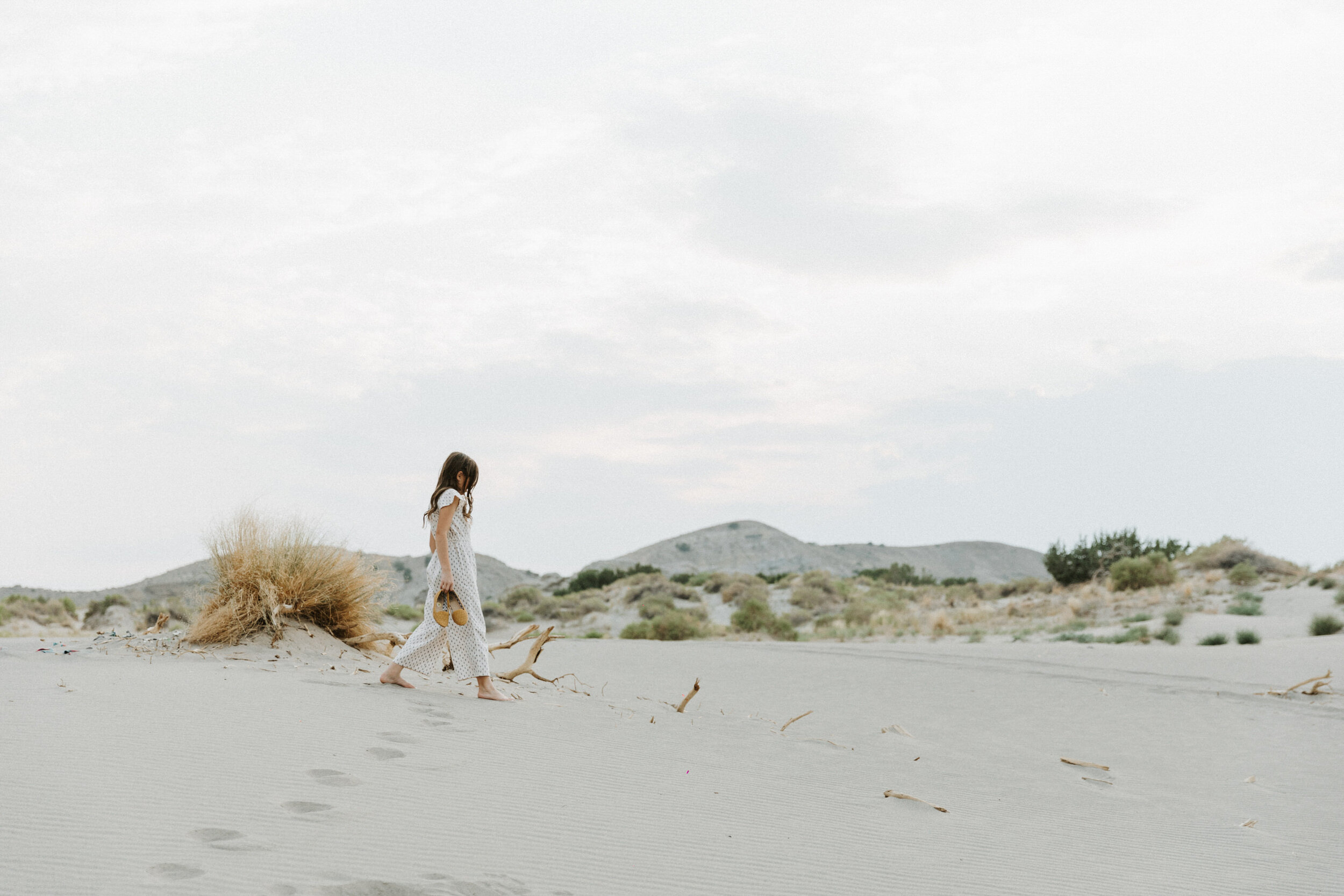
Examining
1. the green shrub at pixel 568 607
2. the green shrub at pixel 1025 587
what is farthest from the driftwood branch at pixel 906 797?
the green shrub at pixel 1025 587

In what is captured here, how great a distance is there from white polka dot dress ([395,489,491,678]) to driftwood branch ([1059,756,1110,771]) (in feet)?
15.6

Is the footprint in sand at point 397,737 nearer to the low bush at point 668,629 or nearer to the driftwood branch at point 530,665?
the driftwood branch at point 530,665

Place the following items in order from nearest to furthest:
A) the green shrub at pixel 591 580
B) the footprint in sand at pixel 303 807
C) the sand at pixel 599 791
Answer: the sand at pixel 599 791
the footprint in sand at pixel 303 807
the green shrub at pixel 591 580

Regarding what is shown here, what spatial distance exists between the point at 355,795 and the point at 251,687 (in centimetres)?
293

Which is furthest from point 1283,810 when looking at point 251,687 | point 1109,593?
point 1109,593

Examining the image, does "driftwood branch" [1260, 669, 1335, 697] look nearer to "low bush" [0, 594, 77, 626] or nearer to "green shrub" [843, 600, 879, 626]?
"green shrub" [843, 600, 879, 626]

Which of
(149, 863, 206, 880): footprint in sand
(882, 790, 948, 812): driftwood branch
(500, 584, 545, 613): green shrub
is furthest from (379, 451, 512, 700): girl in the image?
(500, 584, 545, 613): green shrub

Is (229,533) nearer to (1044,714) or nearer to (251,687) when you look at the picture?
(251,687)

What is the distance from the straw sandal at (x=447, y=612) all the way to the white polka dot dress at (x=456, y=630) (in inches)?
1.3

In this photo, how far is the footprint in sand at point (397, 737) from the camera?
5.43 m

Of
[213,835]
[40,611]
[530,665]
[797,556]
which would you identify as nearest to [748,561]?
[797,556]

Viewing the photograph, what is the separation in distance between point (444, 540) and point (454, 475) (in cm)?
52

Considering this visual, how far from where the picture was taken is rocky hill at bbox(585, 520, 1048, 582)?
223 ft

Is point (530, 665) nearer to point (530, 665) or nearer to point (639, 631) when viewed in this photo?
point (530, 665)
